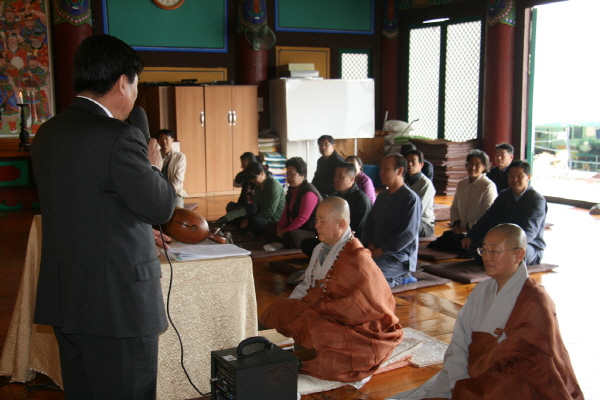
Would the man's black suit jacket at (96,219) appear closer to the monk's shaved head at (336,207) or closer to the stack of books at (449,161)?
the monk's shaved head at (336,207)

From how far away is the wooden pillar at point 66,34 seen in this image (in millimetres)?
7559

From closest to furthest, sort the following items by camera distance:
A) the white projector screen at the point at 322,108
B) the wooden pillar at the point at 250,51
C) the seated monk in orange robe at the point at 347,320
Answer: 1. the seated monk in orange robe at the point at 347,320
2. the wooden pillar at the point at 250,51
3. the white projector screen at the point at 322,108

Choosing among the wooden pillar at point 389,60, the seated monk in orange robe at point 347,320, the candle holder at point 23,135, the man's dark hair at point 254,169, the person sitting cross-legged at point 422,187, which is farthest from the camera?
the wooden pillar at point 389,60

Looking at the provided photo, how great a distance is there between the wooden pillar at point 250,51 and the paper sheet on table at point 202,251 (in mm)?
6320

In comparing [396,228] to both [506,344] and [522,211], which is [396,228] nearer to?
[522,211]

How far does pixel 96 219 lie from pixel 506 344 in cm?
138

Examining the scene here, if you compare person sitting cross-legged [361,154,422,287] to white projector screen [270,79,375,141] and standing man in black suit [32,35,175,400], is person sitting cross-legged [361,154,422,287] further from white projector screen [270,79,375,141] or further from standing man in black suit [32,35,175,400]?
white projector screen [270,79,375,141]

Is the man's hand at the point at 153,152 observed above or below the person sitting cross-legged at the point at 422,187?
above

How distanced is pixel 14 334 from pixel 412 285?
8.05 feet

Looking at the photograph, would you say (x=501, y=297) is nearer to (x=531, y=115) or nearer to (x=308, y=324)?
(x=308, y=324)

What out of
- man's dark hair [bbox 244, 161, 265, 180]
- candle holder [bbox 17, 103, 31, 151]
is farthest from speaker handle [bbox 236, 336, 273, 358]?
candle holder [bbox 17, 103, 31, 151]

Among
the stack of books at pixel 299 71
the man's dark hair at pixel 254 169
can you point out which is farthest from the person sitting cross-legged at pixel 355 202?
the stack of books at pixel 299 71

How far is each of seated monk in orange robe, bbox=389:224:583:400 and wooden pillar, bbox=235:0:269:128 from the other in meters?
6.61

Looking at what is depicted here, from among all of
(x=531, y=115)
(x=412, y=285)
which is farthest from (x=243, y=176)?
(x=531, y=115)
